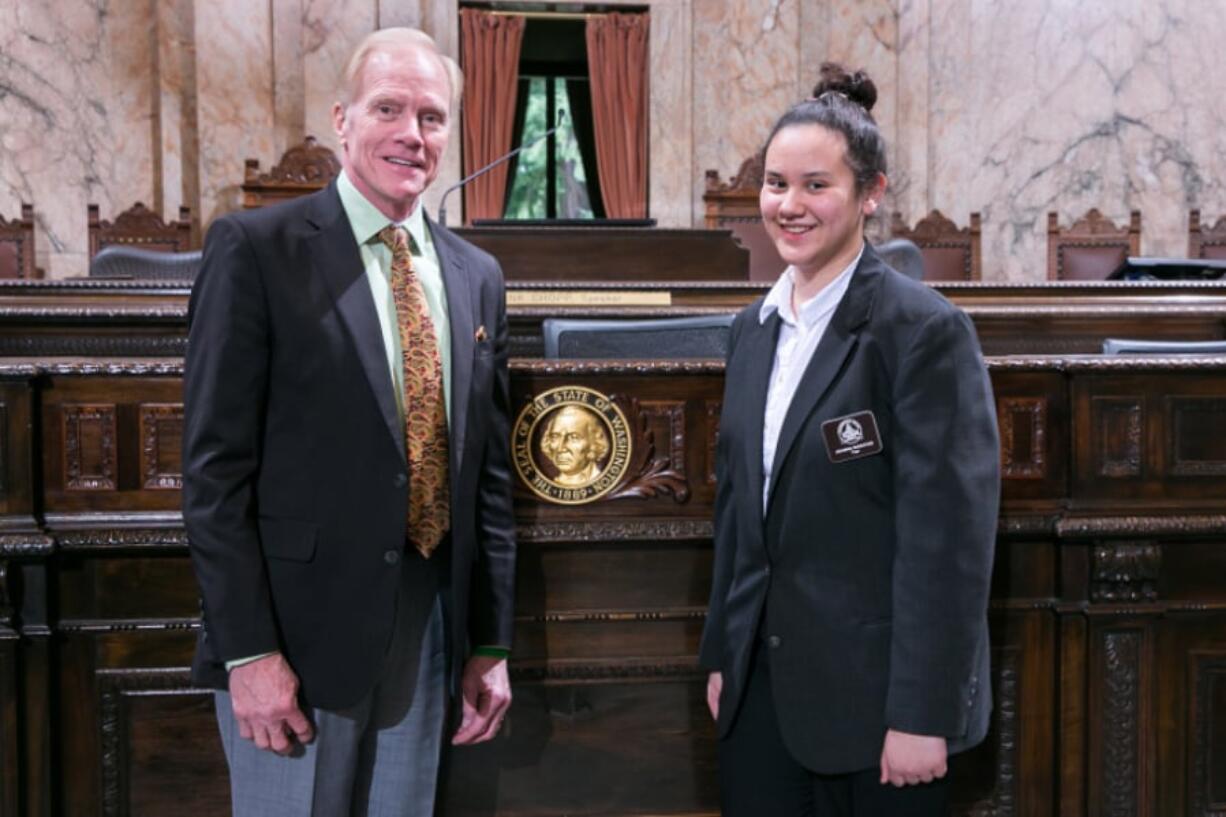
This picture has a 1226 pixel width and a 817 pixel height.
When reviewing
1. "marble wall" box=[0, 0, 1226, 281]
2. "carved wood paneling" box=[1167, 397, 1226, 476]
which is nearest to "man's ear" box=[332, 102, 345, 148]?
"carved wood paneling" box=[1167, 397, 1226, 476]

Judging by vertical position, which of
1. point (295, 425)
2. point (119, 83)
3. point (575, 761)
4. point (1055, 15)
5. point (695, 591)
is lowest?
point (575, 761)

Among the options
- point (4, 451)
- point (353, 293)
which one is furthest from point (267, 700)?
point (4, 451)

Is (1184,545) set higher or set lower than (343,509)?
lower

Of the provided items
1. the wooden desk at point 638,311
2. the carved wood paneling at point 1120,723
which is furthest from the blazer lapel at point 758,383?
the wooden desk at point 638,311

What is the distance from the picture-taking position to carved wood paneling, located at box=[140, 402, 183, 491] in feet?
6.28

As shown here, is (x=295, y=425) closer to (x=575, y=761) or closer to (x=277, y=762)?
(x=277, y=762)

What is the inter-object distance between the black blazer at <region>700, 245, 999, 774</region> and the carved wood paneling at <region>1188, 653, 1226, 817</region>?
2.52 ft

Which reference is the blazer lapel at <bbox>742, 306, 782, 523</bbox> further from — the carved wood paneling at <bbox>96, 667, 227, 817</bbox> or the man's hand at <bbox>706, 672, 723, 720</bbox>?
the carved wood paneling at <bbox>96, 667, 227, 817</bbox>

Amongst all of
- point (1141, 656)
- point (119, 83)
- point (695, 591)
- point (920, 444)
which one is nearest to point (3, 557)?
point (695, 591)

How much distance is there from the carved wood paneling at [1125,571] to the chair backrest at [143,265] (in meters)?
3.67

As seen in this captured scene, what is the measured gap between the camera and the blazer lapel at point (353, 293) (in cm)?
152

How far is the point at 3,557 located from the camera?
6.00 feet

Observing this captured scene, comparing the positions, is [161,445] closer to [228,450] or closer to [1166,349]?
[228,450]

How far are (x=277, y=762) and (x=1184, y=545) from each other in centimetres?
155
